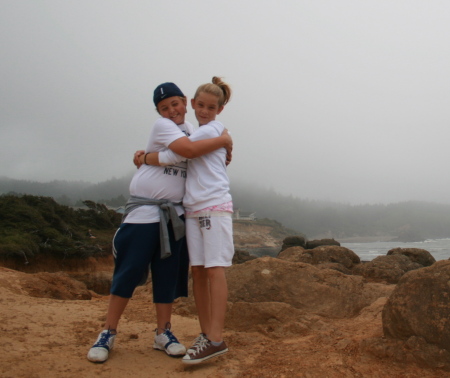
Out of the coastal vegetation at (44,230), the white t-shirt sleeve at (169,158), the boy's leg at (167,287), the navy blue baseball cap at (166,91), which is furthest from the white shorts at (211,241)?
the coastal vegetation at (44,230)

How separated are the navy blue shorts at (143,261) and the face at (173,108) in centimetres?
81

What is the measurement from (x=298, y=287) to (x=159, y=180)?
2.81 metres

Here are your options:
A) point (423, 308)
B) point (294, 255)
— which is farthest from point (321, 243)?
point (423, 308)

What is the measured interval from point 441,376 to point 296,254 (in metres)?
7.60

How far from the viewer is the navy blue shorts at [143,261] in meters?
3.14

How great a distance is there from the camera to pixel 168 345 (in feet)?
10.6

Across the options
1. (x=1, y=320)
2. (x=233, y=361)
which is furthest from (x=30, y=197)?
(x=233, y=361)

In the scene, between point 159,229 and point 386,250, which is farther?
point 386,250

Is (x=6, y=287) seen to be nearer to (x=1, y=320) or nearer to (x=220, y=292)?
(x=1, y=320)

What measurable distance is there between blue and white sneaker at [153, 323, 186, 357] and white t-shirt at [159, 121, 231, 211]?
0.96 metres

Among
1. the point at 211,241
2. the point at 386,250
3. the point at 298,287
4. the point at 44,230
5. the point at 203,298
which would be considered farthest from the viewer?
the point at 386,250

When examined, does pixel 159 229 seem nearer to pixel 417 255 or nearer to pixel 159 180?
pixel 159 180

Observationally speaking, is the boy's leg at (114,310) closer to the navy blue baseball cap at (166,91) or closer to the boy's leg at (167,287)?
the boy's leg at (167,287)

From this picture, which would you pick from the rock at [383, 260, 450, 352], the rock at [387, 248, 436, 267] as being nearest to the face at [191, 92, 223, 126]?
the rock at [383, 260, 450, 352]
